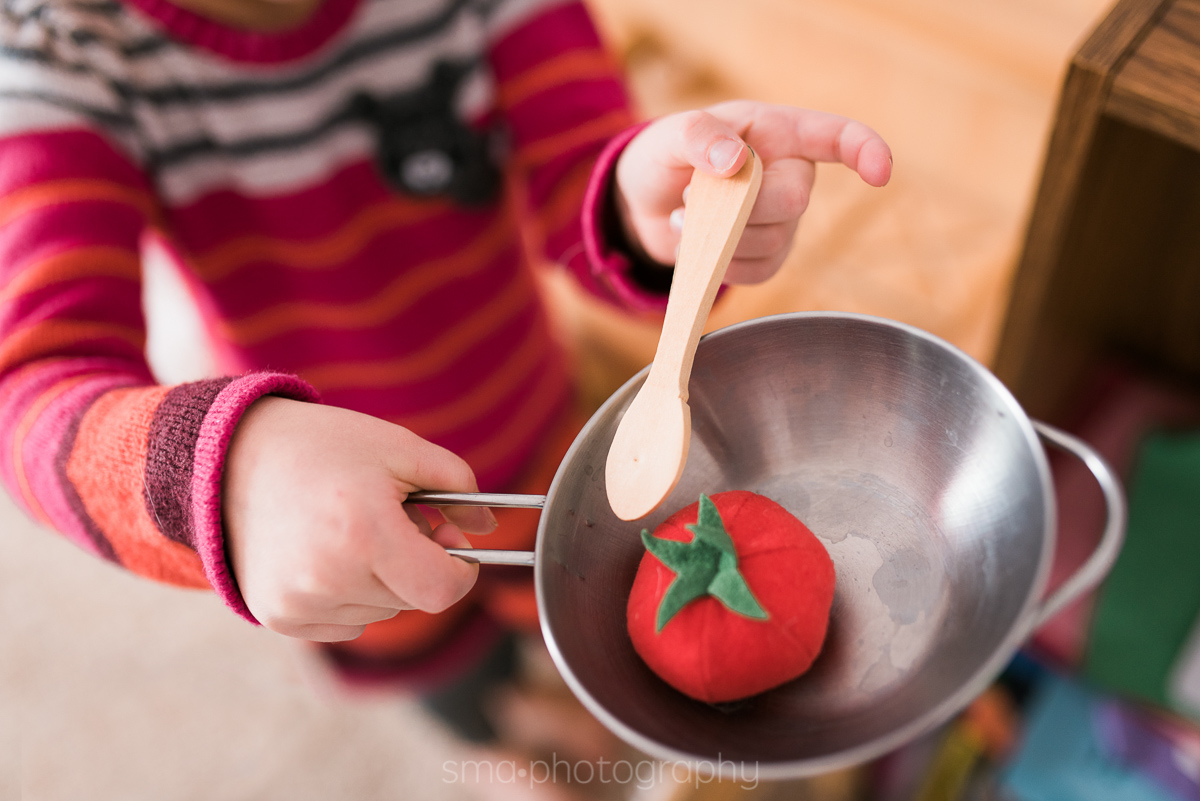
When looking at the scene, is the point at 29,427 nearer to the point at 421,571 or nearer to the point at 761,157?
the point at 421,571

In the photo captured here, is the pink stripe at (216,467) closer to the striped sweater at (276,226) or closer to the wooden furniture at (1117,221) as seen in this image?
the striped sweater at (276,226)

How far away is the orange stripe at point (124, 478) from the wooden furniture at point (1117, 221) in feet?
1.40

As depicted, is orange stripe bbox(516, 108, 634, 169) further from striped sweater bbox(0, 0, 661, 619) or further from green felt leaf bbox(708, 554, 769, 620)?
green felt leaf bbox(708, 554, 769, 620)

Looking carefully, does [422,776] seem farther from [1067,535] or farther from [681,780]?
[1067,535]

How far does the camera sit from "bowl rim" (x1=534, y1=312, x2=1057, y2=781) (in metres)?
0.27

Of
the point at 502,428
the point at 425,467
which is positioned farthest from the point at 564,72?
the point at 425,467

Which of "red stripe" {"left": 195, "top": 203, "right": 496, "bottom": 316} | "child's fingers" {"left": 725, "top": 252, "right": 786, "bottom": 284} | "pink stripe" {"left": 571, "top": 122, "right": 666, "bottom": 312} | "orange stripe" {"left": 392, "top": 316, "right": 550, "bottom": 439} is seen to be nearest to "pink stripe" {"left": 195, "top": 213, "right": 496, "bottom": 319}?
"red stripe" {"left": 195, "top": 203, "right": 496, "bottom": 316}

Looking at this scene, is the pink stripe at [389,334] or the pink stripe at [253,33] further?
the pink stripe at [389,334]

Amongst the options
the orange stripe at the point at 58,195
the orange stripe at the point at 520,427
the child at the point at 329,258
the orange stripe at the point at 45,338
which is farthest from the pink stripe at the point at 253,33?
the orange stripe at the point at 520,427

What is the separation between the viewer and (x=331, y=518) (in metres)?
0.29

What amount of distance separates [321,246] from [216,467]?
32 centimetres

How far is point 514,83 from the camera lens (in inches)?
23.8

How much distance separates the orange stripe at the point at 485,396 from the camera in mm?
649

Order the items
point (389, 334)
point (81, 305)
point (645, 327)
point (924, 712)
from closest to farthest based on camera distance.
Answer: point (924, 712), point (81, 305), point (389, 334), point (645, 327)
